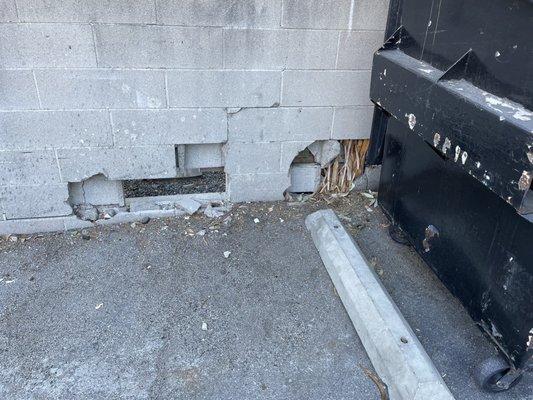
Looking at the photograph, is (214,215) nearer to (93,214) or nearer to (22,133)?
(93,214)

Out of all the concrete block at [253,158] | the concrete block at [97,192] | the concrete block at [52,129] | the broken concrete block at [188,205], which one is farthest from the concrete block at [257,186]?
the concrete block at [52,129]

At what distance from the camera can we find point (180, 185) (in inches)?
134

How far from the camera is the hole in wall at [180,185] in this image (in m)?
3.35

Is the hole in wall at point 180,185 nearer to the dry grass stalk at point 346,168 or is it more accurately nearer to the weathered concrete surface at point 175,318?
the weathered concrete surface at point 175,318

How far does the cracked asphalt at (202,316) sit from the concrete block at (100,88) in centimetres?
87

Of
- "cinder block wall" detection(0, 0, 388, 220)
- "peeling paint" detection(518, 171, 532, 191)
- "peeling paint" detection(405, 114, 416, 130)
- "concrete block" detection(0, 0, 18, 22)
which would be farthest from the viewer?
"cinder block wall" detection(0, 0, 388, 220)

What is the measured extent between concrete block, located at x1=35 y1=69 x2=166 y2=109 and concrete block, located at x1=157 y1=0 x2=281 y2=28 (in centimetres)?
35

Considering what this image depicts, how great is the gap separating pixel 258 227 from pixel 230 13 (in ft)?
4.53

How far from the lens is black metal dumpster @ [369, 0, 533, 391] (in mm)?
1664

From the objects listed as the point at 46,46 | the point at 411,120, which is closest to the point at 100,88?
the point at 46,46

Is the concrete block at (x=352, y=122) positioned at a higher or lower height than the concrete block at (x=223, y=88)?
lower

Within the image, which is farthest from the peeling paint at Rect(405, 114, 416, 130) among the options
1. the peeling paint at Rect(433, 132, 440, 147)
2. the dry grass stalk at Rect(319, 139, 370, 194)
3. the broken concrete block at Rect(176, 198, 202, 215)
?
the broken concrete block at Rect(176, 198, 202, 215)

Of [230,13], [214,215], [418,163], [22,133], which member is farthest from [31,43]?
[418,163]

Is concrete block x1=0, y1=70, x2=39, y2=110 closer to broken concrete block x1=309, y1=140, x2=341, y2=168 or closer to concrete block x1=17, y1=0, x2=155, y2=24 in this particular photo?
concrete block x1=17, y1=0, x2=155, y2=24
